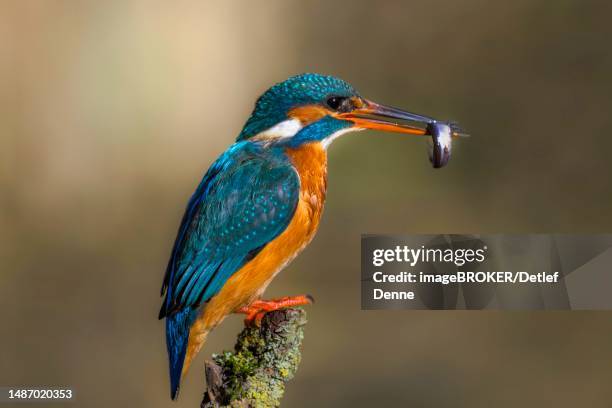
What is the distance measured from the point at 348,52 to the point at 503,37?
35.9 inches

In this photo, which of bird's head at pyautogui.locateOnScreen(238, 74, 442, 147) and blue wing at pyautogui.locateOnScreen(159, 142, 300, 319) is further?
bird's head at pyautogui.locateOnScreen(238, 74, 442, 147)

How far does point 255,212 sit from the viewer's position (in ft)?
8.55

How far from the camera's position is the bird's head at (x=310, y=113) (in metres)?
2.66

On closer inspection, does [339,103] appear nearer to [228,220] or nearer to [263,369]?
[228,220]

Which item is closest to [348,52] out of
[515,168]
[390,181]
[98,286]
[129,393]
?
[390,181]

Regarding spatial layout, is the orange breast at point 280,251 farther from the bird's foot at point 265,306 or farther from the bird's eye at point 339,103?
the bird's eye at point 339,103

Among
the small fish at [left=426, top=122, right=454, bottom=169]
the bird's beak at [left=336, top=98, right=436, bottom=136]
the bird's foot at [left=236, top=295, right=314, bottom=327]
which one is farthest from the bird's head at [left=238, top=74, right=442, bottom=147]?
the bird's foot at [left=236, top=295, right=314, bottom=327]

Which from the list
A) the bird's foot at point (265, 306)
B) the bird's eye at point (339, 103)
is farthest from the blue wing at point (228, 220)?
the bird's eye at point (339, 103)

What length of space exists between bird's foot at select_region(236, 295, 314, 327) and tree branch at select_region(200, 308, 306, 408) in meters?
0.05

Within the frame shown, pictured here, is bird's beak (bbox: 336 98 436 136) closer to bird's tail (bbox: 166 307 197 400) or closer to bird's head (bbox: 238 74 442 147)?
bird's head (bbox: 238 74 442 147)

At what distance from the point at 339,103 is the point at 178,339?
33.6 inches

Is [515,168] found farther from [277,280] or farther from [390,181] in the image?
[277,280]

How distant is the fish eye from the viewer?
2.71 meters

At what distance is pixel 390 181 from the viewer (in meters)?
4.95
